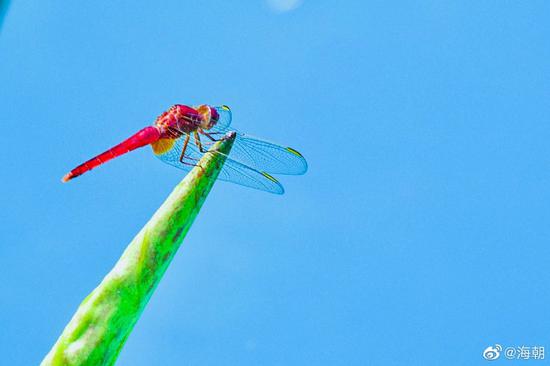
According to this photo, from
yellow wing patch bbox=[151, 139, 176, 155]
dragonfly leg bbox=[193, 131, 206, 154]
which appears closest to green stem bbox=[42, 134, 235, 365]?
dragonfly leg bbox=[193, 131, 206, 154]

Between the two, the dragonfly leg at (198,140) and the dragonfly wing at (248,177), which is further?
the dragonfly leg at (198,140)

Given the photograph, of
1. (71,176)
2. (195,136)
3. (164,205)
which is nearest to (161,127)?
(195,136)

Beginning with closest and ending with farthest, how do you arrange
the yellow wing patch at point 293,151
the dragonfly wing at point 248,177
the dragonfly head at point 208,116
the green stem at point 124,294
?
the green stem at point 124,294 → the dragonfly wing at point 248,177 → the yellow wing patch at point 293,151 → the dragonfly head at point 208,116

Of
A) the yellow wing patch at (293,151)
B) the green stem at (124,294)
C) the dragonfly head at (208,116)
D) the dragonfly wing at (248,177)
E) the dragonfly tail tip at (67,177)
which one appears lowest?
the green stem at (124,294)

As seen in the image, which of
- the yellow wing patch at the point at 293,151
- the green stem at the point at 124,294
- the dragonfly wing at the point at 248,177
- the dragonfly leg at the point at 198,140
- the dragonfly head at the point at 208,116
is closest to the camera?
the green stem at the point at 124,294

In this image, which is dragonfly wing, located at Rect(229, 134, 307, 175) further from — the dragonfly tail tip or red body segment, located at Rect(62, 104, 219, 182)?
the dragonfly tail tip

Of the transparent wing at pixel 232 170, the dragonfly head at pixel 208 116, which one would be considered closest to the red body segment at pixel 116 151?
the transparent wing at pixel 232 170

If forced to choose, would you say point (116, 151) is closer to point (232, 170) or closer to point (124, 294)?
point (232, 170)

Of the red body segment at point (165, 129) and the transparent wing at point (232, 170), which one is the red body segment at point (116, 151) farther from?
the transparent wing at point (232, 170)
